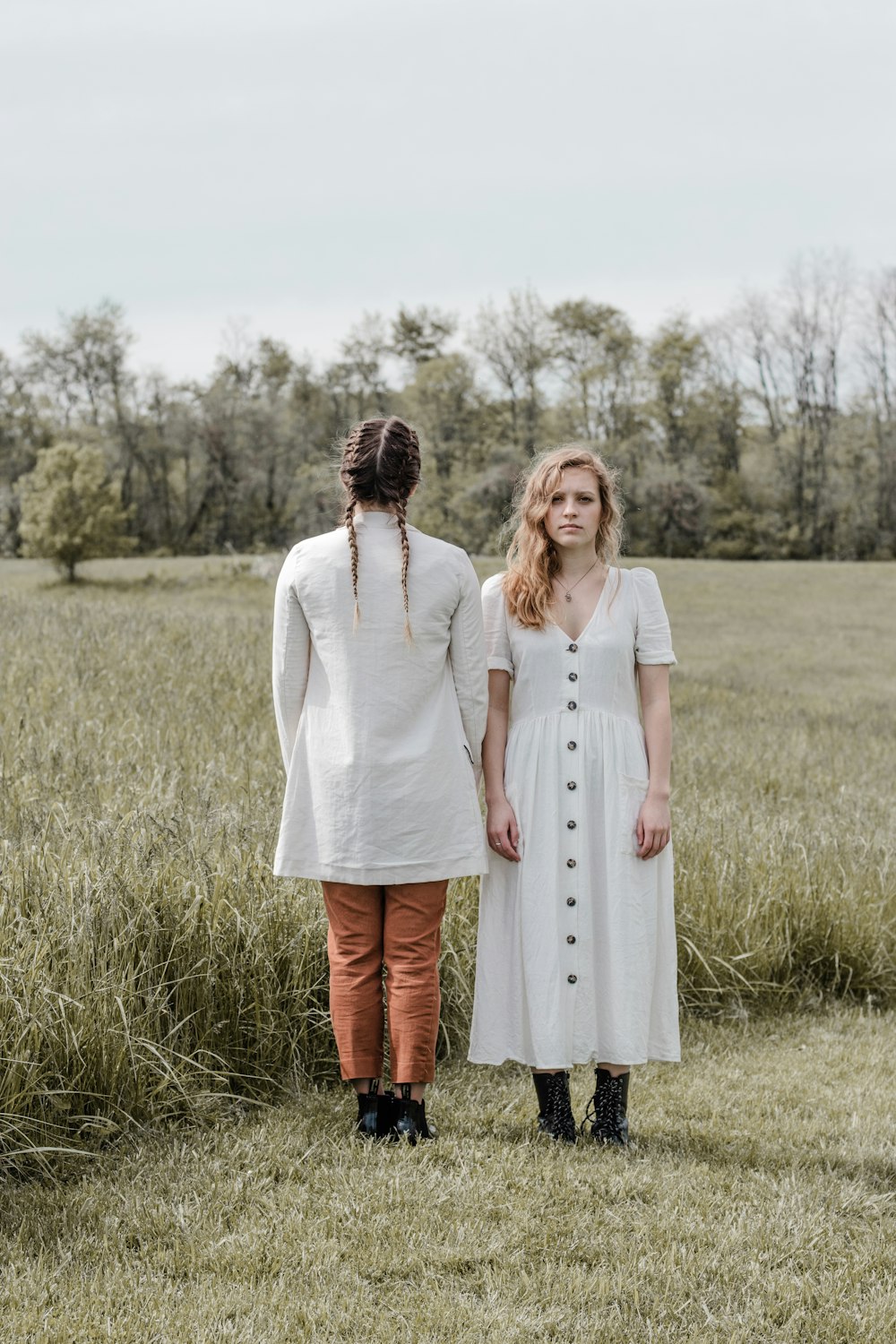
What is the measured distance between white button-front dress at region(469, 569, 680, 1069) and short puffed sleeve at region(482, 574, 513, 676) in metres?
0.02

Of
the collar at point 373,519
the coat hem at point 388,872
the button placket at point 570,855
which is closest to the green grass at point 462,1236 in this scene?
the button placket at point 570,855

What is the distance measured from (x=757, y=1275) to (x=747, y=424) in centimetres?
5899

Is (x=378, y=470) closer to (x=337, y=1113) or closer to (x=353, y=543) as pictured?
(x=353, y=543)

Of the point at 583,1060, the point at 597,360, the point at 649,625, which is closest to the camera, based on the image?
the point at 583,1060

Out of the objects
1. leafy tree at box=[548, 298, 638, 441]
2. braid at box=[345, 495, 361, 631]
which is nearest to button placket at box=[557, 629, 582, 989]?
braid at box=[345, 495, 361, 631]

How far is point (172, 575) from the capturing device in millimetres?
36719

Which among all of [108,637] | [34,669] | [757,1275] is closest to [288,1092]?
[757,1275]

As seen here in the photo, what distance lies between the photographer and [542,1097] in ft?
12.6

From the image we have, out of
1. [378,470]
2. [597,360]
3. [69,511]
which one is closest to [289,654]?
[378,470]

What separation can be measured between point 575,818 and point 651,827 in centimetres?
24

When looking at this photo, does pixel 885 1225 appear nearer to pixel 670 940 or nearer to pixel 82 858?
pixel 670 940

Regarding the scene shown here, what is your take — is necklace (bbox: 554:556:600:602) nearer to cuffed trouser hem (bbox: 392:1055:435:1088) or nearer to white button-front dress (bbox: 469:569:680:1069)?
white button-front dress (bbox: 469:569:680:1069)

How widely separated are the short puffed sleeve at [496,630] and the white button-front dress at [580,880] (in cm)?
2

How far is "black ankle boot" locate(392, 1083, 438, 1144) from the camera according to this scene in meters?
3.69
